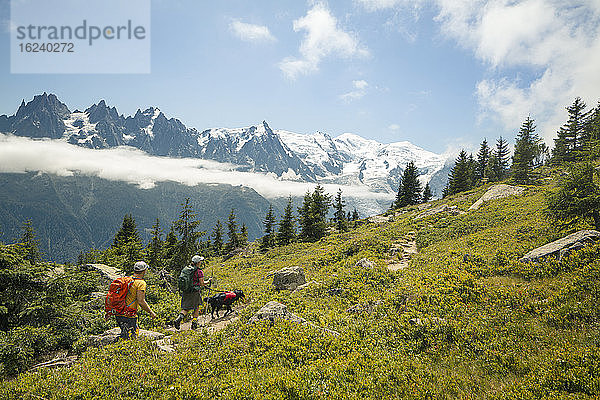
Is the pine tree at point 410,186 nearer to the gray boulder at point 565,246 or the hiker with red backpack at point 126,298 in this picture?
the gray boulder at point 565,246

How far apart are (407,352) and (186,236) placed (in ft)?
76.8

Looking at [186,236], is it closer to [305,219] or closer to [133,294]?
[133,294]

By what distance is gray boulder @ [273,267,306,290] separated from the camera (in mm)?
17281

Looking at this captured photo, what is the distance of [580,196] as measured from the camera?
13.2 m

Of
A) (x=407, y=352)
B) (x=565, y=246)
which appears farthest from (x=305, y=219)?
(x=407, y=352)

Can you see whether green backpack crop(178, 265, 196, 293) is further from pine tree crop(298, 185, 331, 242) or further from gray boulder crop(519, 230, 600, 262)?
pine tree crop(298, 185, 331, 242)

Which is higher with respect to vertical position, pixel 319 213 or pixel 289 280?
pixel 319 213

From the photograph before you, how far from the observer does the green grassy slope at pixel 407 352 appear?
21.0 feet

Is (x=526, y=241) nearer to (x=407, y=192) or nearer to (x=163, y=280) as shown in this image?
(x=163, y=280)

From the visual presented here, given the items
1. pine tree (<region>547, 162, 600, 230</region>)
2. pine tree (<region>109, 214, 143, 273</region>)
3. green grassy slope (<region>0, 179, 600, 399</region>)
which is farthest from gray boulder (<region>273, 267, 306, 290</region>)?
pine tree (<region>109, 214, 143, 273</region>)

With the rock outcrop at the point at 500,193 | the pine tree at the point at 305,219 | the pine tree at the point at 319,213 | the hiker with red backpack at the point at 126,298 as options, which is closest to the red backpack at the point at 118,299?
the hiker with red backpack at the point at 126,298

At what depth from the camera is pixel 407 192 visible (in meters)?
75.1

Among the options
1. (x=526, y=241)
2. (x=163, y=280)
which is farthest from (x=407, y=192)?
(x=163, y=280)

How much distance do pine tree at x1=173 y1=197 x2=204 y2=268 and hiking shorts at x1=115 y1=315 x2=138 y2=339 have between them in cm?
1694
